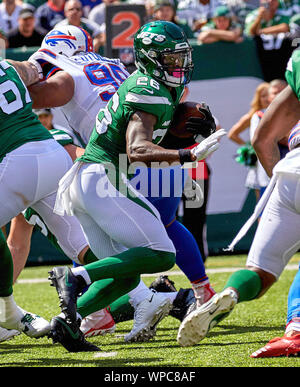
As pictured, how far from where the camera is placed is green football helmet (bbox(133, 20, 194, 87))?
3729mm

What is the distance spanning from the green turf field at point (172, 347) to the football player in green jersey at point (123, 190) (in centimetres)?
19

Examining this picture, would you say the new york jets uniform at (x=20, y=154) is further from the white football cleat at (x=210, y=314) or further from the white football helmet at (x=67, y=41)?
the white football cleat at (x=210, y=314)

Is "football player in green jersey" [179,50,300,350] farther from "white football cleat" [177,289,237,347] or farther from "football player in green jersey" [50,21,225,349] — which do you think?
"football player in green jersey" [50,21,225,349]

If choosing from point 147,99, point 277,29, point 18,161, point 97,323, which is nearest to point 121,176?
point 147,99

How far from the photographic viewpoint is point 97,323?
4504 millimetres

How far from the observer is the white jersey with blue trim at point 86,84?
4441 millimetres

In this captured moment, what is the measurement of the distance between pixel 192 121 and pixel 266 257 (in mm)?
833

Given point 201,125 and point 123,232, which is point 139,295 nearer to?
point 123,232

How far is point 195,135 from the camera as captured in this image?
3.96 m

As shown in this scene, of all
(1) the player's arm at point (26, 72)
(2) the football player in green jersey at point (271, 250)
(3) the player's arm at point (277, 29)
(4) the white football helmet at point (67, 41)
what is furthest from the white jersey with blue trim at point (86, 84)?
(3) the player's arm at point (277, 29)
